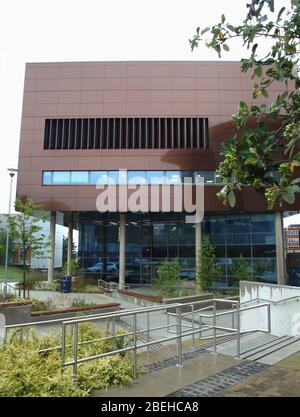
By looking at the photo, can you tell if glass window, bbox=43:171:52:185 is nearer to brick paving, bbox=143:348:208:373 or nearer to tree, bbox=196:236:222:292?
tree, bbox=196:236:222:292

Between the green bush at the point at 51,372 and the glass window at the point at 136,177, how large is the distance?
71.4 feet

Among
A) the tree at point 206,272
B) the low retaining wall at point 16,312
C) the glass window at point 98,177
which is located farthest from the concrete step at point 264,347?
the glass window at point 98,177

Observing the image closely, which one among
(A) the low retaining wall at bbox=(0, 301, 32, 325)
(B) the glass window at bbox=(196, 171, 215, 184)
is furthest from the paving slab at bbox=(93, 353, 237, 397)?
(B) the glass window at bbox=(196, 171, 215, 184)

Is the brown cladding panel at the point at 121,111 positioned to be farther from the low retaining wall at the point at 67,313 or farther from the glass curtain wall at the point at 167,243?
the low retaining wall at the point at 67,313

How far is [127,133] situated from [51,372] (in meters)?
24.9

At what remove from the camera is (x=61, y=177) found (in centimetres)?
2903

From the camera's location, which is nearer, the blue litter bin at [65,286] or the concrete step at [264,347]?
the concrete step at [264,347]

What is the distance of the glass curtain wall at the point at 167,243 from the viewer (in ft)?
99.2

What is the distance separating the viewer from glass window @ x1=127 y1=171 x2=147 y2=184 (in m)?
28.5

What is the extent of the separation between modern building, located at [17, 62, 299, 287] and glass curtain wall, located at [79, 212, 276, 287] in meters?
0.11

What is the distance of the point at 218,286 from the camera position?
3022cm

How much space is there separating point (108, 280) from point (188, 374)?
28.1m

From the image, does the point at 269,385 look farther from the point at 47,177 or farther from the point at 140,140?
the point at 47,177
